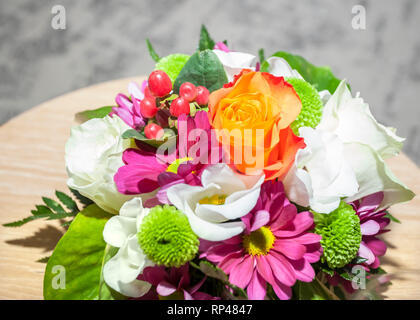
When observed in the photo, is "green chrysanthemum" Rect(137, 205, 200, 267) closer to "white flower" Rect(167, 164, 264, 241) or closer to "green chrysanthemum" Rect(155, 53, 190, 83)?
"white flower" Rect(167, 164, 264, 241)

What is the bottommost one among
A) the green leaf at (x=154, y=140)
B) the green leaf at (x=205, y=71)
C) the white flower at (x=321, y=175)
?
the white flower at (x=321, y=175)

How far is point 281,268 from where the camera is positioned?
42cm

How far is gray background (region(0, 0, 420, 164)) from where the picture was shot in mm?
1596

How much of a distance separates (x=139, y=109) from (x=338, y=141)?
0.75 feet

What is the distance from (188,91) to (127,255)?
0.19m

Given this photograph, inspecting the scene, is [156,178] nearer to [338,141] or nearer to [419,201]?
[338,141]

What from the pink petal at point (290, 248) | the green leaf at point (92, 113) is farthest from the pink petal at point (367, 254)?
the green leaf at point (92, 113)

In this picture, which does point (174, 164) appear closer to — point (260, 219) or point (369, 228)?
point (260, 219)

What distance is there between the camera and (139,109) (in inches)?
20.4

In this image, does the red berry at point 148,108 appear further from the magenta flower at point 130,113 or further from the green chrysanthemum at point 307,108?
the green chrysanthemum at point 307,108

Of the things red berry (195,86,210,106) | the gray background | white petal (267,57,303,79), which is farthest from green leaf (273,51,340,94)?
the gray background

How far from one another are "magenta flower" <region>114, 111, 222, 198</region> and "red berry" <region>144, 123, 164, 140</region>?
20mm

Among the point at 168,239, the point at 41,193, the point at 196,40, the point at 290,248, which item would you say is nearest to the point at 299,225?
the point at 290,248

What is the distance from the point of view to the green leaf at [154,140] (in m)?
0.47
